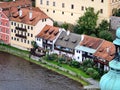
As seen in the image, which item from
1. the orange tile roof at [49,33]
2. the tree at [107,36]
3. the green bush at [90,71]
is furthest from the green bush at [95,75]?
the orange tile roof at [49,33]

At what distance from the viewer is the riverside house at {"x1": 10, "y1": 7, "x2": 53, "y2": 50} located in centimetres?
3875

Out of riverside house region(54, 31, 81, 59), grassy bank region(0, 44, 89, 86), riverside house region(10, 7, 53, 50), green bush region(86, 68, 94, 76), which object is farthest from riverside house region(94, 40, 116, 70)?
riverside house region(10, 7, 53, 50)

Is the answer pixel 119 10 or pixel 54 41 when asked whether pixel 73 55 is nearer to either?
pixel 54 41

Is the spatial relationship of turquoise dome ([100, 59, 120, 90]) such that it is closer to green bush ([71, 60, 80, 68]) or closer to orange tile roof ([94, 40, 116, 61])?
orange tile roof ([94, 40, 116, 61])

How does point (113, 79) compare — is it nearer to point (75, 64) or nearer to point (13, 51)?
point (75, 64)

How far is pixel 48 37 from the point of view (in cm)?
3794

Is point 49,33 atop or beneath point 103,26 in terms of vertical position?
beneath

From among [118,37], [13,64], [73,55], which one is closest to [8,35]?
[13,64]

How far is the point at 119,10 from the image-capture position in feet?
129

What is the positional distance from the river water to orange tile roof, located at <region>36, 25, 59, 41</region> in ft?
10.7

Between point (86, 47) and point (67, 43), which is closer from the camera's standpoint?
point (86, 47)

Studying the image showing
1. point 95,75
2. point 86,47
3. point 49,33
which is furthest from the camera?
point 49,33

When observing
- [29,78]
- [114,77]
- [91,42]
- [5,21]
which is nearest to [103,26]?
[91,42]

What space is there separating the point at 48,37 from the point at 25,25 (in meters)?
3.16
